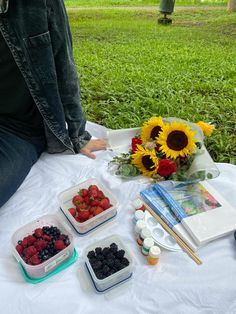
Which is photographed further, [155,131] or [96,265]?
[155,131]

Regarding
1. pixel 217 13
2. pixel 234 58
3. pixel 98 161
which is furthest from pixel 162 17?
pixel 98 161

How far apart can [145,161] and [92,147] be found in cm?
31

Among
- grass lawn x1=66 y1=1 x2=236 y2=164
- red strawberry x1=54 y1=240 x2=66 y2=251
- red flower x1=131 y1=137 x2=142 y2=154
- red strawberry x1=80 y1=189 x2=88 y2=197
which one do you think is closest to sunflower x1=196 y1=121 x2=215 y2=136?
grass lawn x1=66 y1=1 x2=236 y2=164

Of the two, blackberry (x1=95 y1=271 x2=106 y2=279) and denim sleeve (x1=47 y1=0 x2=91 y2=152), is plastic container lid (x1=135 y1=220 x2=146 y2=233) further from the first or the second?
denim sleeve (x1=47 y1=0 x2=91 y2=152)

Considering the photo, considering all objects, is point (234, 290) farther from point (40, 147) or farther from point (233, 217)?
point (40, 147)

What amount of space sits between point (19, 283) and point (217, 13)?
4115 millimetres

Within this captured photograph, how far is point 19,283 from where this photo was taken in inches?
37.1

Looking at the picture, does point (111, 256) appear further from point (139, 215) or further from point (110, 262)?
point (139, 215)

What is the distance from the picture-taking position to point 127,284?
94 centimetres

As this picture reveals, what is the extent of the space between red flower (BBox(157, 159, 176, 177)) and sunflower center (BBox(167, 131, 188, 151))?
72 millimetres

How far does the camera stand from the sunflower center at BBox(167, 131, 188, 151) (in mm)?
1306

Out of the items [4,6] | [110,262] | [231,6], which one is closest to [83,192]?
[110,262]

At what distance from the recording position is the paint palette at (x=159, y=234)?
1.05 metres

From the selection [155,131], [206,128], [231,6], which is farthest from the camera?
[231,6]
